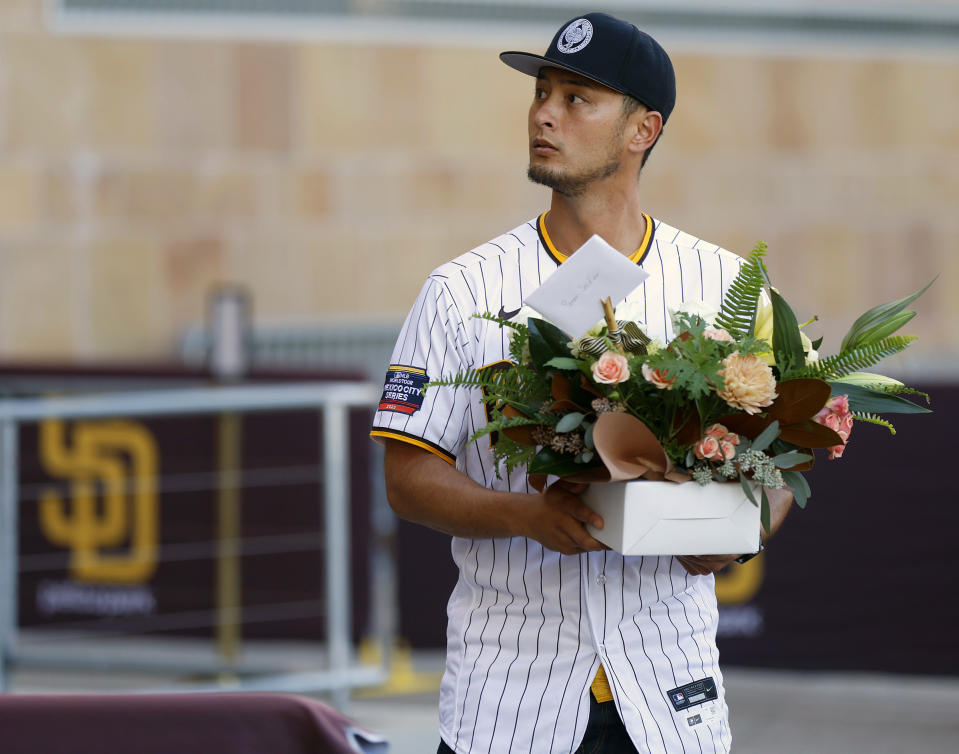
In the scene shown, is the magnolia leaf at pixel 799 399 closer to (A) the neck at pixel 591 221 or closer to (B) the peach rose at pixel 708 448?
(B) the peach rose at pixel 708 448

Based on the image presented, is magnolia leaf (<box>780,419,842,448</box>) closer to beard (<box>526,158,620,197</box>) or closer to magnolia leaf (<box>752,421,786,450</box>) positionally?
magnolia leaf (<box>752,421,786,450</box>)

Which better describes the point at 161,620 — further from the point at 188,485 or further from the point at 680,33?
the point at 680,33

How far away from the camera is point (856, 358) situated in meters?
2.27

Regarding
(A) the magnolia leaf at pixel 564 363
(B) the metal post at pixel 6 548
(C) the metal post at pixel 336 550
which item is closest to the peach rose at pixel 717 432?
(A) the magnolia leaf at pixel 564 363

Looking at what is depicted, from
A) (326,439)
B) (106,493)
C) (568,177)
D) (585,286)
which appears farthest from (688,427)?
(106,493)

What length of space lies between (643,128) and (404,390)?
2.36 ft

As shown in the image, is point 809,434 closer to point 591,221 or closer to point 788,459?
point 788,459

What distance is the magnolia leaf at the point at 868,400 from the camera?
88.4 inches

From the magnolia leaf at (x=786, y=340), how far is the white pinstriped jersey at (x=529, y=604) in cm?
22

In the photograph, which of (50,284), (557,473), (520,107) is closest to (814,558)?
(557,473)

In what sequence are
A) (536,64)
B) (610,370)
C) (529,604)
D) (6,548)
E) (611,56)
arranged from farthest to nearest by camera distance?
(6,548) → (536,64) → (611,56) → (529,604) → (610,370)

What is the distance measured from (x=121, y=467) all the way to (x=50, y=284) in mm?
3407

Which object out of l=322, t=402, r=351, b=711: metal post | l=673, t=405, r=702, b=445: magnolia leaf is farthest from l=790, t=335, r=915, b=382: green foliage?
l=322, t=402, r=351, b=711: metal post

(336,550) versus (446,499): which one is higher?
(446,499)
